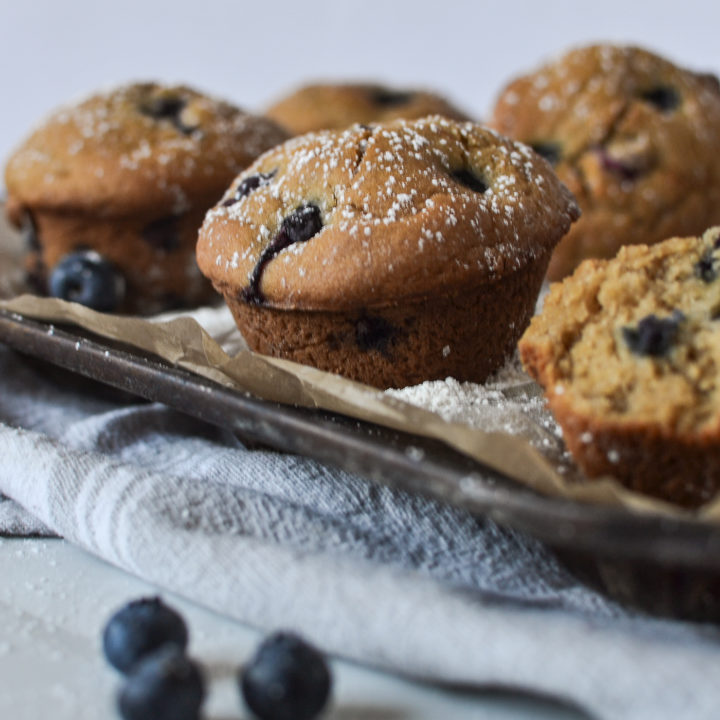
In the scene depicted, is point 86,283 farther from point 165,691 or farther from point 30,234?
point 165,691

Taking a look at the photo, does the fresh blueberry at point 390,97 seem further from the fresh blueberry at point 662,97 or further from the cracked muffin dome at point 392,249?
the cracked muffin dome at point 392,249

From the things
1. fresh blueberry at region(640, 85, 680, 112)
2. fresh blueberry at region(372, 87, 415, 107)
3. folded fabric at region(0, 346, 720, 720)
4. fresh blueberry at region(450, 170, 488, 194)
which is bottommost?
folded fabric at region(0, 346, 720, 720)

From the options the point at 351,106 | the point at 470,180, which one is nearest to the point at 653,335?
the point at 470,180

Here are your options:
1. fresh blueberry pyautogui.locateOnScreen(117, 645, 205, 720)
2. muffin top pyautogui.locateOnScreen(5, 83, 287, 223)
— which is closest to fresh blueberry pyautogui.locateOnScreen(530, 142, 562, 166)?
muffin top pyautogui.locateOnScreen(5, 83, 287, 223)

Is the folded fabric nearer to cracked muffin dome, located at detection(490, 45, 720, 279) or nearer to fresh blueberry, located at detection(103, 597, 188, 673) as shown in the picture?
fresh blueberry, located at detection(103, 597, 188, 673)

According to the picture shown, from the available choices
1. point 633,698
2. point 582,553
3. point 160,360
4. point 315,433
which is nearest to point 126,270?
point 160,360

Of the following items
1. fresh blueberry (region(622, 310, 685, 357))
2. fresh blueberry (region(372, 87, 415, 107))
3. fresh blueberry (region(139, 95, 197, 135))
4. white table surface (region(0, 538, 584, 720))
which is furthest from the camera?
fresh blueberry (region(372, 87, 415, 107))

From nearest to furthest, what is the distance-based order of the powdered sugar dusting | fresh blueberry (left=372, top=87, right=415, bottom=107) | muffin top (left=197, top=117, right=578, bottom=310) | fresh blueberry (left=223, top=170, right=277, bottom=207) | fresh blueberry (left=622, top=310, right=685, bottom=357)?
fresh blueberry (left=622, top=310, right=685, bottom=357), the powdered sugar dusting, muffin top (left=197, top=117, right=578, bottom=310), fresh blueberry (left=223, top=170, right=277, bottom=207), fresh blueberry (left=372, top=87, right=415, bottom=107)
